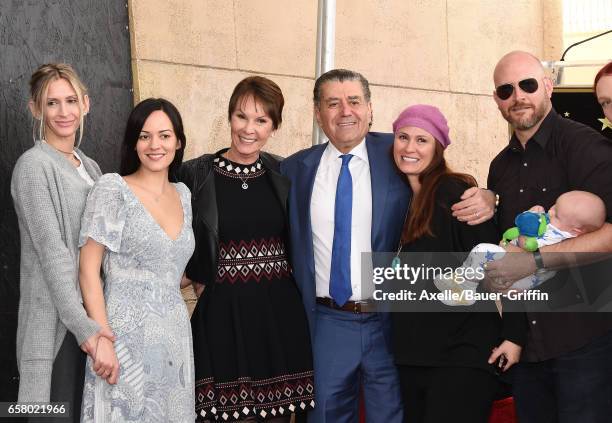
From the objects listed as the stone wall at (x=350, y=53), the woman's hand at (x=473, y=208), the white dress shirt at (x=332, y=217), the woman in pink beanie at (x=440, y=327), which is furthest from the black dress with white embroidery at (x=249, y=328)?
the stone wall at (x=350, y=53)

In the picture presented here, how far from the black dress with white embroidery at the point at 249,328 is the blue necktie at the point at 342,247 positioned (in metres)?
0.18

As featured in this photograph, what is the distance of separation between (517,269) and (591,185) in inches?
→ 16.0

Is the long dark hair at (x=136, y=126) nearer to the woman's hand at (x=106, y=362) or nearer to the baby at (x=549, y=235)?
the woman's hand at (x=106, y=362)

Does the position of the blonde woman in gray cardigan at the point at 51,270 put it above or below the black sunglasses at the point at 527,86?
below

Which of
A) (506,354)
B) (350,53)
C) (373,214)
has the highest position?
(350,53)

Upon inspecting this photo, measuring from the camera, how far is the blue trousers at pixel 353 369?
3350 millimetres

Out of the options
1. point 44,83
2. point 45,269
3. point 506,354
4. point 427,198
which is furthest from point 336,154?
point 45,269

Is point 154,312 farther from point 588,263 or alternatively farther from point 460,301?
point 588,263

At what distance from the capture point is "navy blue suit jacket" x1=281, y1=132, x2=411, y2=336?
339cm

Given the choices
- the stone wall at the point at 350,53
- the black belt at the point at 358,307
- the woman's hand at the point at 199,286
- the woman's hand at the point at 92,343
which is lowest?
the woman's hand at the point at 92,343

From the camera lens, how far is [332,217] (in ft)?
11.4

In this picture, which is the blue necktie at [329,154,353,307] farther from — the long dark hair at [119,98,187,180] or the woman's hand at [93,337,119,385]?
the woman's hand at [93,337,119,385]

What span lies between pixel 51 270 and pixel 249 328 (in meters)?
0.85

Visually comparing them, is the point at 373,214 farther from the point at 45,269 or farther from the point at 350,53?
the point at 350,53
